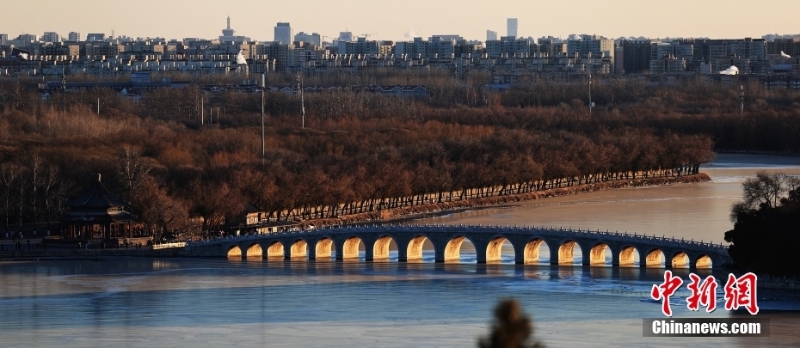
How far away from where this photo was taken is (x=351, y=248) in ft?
126

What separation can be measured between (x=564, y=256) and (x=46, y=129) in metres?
26.5

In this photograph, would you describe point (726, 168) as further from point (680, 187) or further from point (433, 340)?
point (433, 340)

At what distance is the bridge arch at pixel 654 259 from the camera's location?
35125 millimetres

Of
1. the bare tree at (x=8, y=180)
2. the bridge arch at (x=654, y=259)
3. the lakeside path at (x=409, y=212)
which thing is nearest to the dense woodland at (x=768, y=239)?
the bridge arch at (x=654, y=259)

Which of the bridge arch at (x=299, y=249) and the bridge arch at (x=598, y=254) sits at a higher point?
the bridge arch at (x=598, y=254)

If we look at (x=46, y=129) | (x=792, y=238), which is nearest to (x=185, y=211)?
(x=792, y=238)

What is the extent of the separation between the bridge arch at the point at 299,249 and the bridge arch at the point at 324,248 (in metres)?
0.32

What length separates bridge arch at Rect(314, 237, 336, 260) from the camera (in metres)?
38.3

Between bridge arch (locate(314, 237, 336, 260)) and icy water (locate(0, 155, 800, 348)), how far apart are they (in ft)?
2.40

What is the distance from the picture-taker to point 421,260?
3778 cm

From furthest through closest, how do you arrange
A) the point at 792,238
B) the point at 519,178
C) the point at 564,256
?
the point at 519,178
the point at 564,256
the point at 792,238

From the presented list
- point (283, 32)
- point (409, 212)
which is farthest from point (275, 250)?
A: point (283, 32)

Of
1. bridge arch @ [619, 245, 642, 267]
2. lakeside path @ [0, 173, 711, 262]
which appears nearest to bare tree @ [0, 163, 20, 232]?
lakeside path @ [0, 173, 711, 262]

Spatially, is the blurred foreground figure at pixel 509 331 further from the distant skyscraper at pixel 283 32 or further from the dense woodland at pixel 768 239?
the distant skyscraper at pixel 283 32
